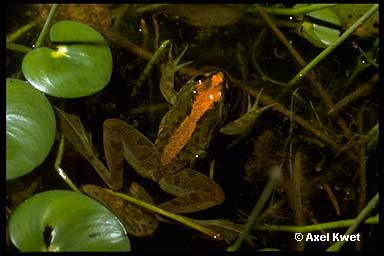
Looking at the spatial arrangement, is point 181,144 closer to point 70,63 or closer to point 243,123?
point 243,123

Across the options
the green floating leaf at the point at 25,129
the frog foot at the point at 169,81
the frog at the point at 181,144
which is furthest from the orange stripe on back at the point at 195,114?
the green floating leaf at the point at 25,129

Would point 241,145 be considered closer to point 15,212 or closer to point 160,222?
point 160,222

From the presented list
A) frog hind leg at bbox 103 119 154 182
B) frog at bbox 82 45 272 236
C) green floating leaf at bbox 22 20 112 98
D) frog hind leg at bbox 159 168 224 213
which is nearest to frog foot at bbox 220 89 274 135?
frog at bbox 82 45 272 236

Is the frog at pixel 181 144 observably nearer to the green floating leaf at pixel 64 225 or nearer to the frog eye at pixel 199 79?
the frog eye at pixel 199 79

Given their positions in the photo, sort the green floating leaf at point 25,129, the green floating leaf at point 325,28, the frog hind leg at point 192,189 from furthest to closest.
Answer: the green floating leaf at point 325,28
the frog hind leg at point 192,189
the green floating leaf at point 25,129

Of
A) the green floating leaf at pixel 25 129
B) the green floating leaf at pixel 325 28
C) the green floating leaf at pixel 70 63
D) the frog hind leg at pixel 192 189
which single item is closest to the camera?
the green floating leaf at pixel 25 129

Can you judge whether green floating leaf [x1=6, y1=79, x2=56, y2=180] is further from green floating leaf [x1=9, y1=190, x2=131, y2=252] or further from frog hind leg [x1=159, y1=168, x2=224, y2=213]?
frog hind leg [x1=159, y1=168, x2=224, y2=213]
